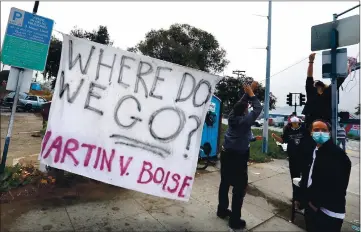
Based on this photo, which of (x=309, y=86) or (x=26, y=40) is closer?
(x=309, y=86)

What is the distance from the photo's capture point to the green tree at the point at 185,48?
24.5m

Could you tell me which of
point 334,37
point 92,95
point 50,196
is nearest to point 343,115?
point 334,37

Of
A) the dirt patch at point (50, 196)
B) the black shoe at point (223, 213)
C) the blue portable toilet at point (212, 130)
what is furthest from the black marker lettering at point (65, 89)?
the blue portable toilet at point (212, 130)

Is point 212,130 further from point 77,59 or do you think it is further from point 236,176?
point 77,59

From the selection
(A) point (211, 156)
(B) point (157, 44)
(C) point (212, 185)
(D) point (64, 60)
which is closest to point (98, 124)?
(D) point (64, 60)

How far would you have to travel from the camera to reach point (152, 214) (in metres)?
3.25

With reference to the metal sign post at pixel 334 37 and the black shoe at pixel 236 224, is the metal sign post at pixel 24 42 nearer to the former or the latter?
the black shoe at pixel 236 224

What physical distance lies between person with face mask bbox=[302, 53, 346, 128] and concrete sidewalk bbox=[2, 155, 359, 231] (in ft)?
5.07

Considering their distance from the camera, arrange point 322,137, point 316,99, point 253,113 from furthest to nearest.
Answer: point 316,99
point 253,113
point 322,137

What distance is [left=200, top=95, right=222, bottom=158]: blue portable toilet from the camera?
6402mm

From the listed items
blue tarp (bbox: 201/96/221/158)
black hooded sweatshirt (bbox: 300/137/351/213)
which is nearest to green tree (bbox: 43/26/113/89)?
blue tarp (bbox: 201/96/221/158)

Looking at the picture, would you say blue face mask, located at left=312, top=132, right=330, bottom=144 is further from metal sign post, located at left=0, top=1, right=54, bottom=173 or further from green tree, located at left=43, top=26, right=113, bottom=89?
green tree, located at left=43, top=26, right=113, bottom=89

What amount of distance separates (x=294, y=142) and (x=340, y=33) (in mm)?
1717

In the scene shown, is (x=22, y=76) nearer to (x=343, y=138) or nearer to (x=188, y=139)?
(x=188, y=139)
